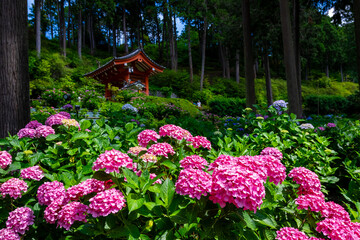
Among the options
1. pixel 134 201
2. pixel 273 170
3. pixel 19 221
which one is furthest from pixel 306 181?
pixel 19 221

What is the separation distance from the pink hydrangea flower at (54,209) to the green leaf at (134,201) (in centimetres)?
42

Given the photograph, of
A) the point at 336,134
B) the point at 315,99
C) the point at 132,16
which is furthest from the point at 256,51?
the point at 132,16

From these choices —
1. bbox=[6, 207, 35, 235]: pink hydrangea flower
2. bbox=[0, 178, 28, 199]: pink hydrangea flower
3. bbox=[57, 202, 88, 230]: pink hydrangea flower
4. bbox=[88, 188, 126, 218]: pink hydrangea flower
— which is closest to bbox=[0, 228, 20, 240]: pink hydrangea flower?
bbox=[6, 207, 35, 235]: pink hydrangea flower

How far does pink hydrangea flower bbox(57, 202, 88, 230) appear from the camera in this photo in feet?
3.76

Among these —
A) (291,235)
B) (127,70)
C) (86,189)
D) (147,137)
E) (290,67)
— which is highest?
(127,70)

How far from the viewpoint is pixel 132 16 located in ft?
114

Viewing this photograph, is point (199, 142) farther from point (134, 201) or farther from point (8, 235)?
point (8, 235)

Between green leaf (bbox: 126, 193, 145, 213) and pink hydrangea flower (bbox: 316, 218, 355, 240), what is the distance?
1044 mm

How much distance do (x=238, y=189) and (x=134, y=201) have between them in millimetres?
500

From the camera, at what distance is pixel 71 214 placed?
1.15m

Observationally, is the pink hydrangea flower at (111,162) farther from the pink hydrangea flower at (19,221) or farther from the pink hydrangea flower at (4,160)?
the pink hydrangea flower at (4,160)

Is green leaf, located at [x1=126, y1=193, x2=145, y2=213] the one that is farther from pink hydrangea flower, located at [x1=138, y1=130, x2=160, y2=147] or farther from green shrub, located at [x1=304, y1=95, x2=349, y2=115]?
green shrub, located at [x1=304, y1=95, x2=349, y2=115]

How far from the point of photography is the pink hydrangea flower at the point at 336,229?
3.91 feet

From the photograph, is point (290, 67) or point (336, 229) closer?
point (336, 229)
